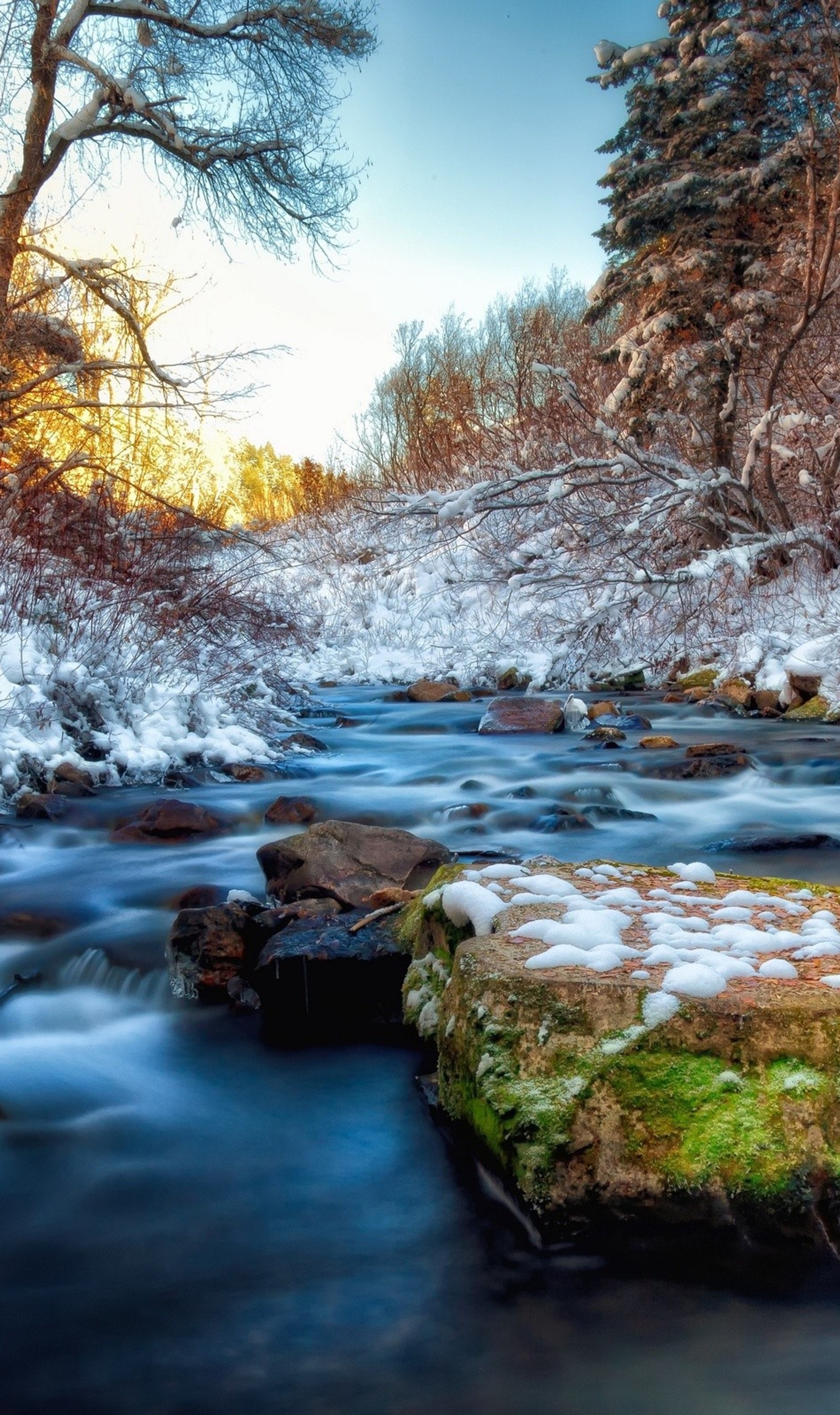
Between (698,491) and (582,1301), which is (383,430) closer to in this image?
(698,491)

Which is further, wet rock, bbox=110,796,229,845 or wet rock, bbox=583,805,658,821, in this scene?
wet rock, bbox=583,805,658,821

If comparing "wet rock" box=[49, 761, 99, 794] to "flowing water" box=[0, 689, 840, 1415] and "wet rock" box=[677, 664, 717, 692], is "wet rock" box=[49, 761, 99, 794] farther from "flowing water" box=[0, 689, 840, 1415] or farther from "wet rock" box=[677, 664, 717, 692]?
"wet rock" box=[677, 664, 717, 692]

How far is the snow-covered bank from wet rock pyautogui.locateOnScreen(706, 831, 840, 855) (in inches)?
149

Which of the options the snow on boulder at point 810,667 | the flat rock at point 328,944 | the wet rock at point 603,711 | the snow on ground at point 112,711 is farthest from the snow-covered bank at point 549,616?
the flat rock at point 328,944

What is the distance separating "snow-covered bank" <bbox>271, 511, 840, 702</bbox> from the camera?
8766 mm

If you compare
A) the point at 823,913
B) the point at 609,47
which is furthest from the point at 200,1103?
the point at 609,47

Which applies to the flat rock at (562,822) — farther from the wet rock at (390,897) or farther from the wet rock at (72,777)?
the wet rock at (72,777)

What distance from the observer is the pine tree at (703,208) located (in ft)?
37.2

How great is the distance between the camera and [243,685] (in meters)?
7.84

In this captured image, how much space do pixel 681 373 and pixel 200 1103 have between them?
10944 millimetres

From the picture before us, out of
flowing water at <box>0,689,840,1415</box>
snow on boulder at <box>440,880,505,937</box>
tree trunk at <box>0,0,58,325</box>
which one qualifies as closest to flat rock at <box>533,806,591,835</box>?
→ flowing water at <box>0,689,840,1415</box>

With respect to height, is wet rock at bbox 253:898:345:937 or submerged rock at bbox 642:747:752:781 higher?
wet rock at bbox 253:898:345:937

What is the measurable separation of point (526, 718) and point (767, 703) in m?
2.13

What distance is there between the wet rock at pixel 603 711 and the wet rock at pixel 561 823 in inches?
132
